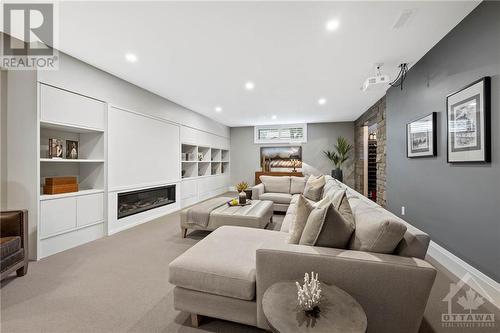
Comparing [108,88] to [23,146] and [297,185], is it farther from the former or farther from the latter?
[297,185]

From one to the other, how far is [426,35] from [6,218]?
4715 millimetres

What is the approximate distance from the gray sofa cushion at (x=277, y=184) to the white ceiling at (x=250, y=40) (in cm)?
211

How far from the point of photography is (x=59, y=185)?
9.02 feet

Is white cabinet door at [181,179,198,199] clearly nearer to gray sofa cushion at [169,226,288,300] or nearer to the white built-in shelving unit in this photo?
the white built-in shelving unit

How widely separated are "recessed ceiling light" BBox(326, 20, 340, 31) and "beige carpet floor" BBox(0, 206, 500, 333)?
2660mm

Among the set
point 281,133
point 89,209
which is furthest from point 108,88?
point 281,133

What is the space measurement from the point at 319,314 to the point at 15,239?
2737 mm

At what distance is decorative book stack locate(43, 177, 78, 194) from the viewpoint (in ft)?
8.75

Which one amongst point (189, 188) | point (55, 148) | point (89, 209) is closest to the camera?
point (55, 148)

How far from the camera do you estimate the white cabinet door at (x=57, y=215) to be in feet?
8.38

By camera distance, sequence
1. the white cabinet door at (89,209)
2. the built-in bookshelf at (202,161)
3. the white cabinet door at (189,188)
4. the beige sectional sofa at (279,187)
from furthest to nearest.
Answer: the built-in bookshelf at (202,161) → the white cabinet door at (189,188) → the beige sectional sofa at (279,187) → the white cabinet door at (89,209)

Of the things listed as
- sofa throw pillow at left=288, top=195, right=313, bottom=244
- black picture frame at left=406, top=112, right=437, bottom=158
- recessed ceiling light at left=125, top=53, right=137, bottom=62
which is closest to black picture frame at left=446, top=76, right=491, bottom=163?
black picture frame at left=406, top=112, right=437, bottom=158

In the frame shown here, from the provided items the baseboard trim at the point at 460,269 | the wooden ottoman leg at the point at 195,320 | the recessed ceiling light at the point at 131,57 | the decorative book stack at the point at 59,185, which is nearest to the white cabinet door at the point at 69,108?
the decorative book stack at the point at 59,185

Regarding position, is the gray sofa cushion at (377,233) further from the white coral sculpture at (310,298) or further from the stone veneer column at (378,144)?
the stone veneer column at (378,144)
